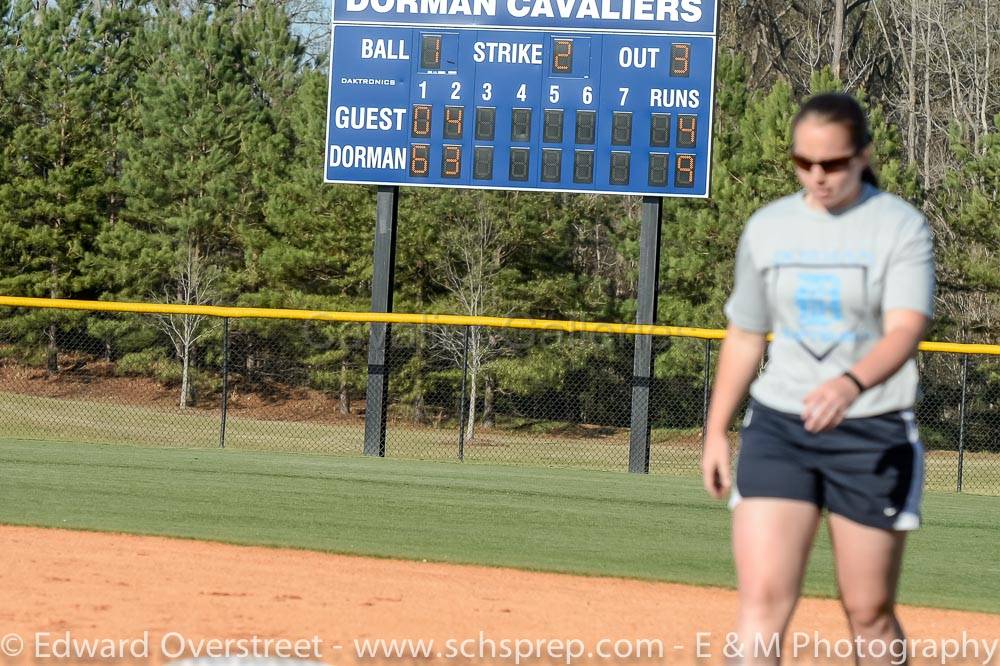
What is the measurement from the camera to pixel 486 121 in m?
16.3

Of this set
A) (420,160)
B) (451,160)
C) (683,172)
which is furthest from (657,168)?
(420,160)

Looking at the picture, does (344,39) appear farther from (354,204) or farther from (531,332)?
(354,204)

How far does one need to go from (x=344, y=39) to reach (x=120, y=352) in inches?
592

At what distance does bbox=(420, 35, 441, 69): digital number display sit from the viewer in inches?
644

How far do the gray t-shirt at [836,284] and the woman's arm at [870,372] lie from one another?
0.15ft

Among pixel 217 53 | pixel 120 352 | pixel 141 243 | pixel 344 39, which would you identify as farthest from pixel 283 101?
pixel 344 39

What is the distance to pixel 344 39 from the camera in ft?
54.4

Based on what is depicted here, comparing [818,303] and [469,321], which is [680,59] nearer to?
[469,321]

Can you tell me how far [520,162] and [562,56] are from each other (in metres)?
1.37

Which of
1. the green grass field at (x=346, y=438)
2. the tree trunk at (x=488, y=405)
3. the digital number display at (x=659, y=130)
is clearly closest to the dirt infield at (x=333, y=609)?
the digital number display at (x=659, y=130)

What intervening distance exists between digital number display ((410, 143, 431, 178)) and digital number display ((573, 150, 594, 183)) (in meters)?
1.84

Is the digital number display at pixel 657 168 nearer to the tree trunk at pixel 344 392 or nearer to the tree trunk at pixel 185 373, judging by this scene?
the tree trunk at pixel 344 392

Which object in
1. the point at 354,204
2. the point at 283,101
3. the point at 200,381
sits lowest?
the point at 200,381

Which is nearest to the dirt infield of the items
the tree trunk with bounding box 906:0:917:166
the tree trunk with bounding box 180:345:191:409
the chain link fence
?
the chain link fence
